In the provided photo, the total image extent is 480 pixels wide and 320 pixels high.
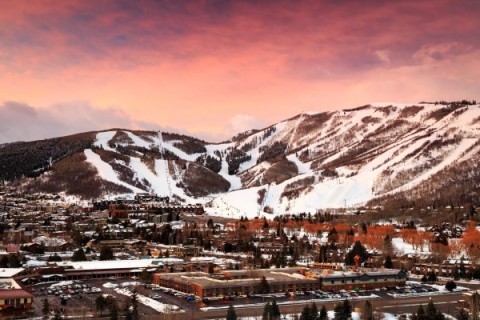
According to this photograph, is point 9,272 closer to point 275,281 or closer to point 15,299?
point 15,299

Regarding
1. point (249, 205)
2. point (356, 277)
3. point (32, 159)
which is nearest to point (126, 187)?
point (249, 205)

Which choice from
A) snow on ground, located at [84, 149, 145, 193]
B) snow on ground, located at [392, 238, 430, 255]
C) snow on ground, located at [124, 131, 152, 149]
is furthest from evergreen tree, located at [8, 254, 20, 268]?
snow on ground, located at [124, 131, 152, 149]

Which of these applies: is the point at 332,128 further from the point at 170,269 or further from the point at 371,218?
the point at 170,269

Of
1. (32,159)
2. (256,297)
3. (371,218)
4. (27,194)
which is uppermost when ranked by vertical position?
(32,159)

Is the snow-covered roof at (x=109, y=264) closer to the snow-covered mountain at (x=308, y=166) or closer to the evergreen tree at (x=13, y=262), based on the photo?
the evergreen tree at (x=13, y=262)

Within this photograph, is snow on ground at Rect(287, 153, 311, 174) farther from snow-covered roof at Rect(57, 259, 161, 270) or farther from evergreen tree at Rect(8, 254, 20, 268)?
evergreen tree at Rect(8, 254, 20, 268)
